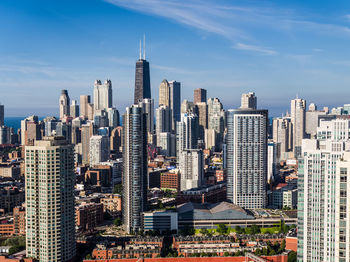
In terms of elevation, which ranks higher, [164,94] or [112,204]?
[164,94]

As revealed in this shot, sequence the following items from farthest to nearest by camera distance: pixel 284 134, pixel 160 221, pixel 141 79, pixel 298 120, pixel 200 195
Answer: pixel 141 79 < pixel 298 120 < pixel 284 134 < pixel 200 195 < pixel 160 221

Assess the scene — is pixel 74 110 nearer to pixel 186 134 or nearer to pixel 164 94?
pixel 164 94

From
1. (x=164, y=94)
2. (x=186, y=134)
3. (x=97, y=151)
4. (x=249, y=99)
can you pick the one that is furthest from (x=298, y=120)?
(x=164, y=94)

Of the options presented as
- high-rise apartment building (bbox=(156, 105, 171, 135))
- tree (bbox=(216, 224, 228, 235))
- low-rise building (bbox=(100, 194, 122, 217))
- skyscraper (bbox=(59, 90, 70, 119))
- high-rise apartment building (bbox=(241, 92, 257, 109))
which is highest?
skyscraper (bbox=(59, 90, 70, 119))

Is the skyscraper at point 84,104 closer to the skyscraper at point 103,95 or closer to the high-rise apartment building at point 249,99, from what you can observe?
the skyscraper at point 103,95

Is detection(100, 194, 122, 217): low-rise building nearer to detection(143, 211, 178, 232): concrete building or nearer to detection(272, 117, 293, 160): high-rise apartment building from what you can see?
detection(143, 211, 178, 232): concrete building

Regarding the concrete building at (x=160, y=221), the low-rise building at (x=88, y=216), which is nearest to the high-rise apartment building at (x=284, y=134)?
the low-rise building at (x=88, y=216)

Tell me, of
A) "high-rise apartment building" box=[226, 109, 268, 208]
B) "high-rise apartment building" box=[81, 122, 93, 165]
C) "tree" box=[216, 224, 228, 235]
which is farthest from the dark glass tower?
"tree" box=[216, 224, 228, 235]
